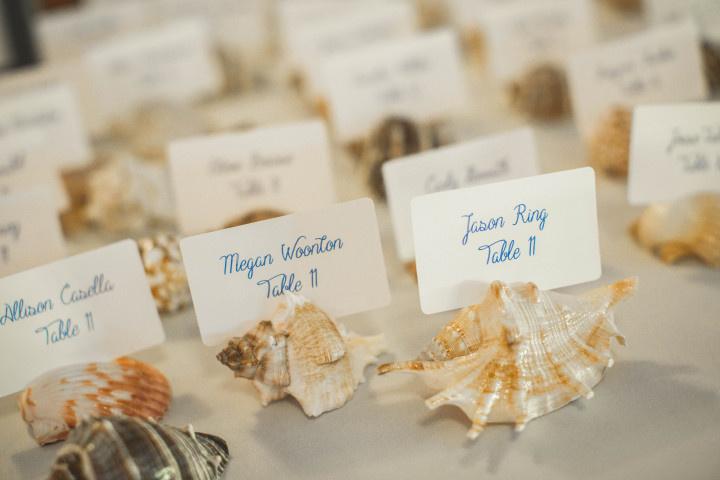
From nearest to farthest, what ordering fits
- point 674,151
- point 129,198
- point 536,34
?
point 674,151, point 129,198, point 536,34

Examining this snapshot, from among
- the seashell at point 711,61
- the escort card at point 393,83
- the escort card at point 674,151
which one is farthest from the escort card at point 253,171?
the seashell at point 711,61

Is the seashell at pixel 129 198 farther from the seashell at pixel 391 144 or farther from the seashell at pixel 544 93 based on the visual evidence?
the seashell at pixel 544 93

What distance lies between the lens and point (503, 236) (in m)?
0.97

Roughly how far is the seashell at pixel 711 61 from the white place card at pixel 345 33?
2.26ft

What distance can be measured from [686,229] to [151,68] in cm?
132

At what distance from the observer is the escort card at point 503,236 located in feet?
3.13

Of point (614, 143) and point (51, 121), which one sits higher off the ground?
point (51, 121)

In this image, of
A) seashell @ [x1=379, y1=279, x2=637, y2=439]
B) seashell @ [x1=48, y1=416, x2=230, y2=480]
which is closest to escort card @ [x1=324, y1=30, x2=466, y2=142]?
seashell @ [x1=379, y1=279, x2=637, y2=439]

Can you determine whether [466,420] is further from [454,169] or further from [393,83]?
[393,83]

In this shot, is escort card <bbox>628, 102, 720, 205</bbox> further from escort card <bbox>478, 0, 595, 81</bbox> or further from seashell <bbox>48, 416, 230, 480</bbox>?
seashell <bbox>48, 416, 230, 480</bbox>

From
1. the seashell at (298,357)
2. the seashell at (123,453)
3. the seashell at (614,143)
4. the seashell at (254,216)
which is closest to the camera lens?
the seashell at (123,453)

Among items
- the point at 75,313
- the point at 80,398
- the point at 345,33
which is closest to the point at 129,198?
the point at 75,313

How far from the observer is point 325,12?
207 cm

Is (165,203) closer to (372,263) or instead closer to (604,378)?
(372,263)
